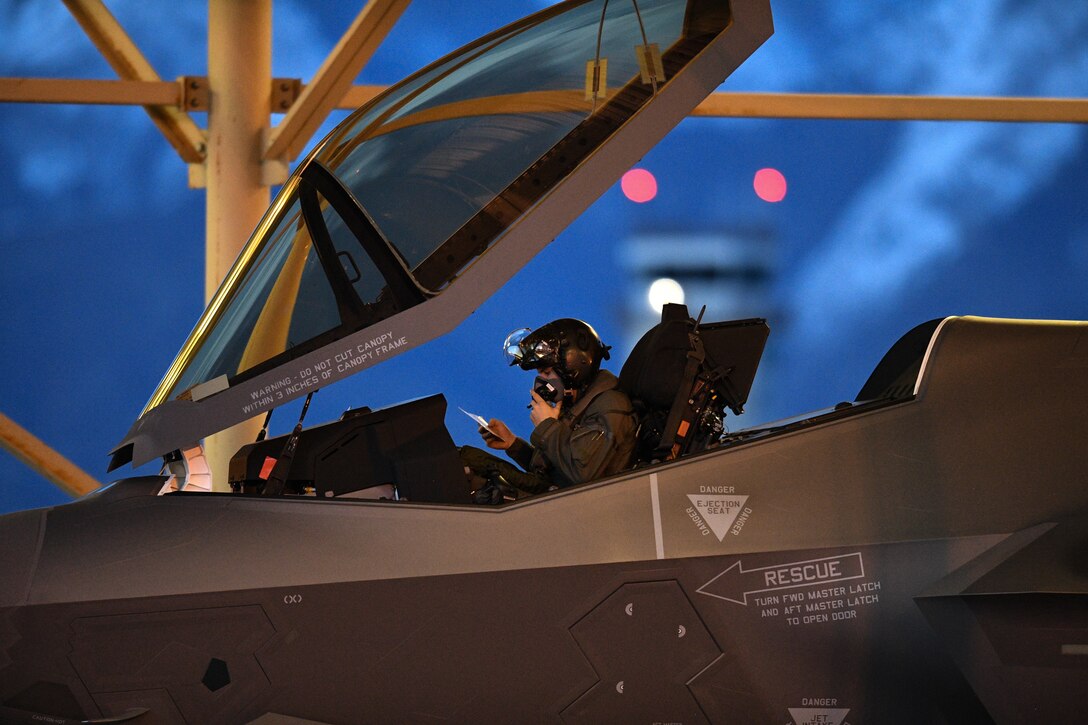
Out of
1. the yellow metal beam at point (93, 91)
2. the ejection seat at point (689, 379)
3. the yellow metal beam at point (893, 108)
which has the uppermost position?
the yellow metal beam at point (93, 91)

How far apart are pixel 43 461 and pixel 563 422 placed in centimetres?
556

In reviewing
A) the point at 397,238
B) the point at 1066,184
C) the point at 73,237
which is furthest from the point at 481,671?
the point at 1066,184

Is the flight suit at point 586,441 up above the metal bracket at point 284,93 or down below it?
below

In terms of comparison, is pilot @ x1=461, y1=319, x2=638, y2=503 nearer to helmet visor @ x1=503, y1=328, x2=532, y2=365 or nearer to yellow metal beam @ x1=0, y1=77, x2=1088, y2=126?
helmet visor @ x1=503, y1=328, x2=532, y2=365

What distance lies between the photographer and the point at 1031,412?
3105 millimetres

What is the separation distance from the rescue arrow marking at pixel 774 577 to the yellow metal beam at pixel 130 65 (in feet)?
20.3

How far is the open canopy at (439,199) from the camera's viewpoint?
309 centimetres

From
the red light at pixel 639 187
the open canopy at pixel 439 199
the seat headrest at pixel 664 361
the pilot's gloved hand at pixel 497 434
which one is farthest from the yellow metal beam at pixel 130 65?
the red light at pixel 639 187

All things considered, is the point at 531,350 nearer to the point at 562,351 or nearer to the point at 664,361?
the point at 562,351

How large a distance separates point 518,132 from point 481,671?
1.59m

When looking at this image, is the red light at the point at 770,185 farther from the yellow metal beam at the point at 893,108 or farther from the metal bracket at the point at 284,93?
the metal bracket at the point at 284,93

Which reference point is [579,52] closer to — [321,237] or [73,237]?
[321,237]

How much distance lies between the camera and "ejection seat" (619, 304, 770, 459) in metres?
3.74

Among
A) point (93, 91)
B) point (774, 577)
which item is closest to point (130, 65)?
point (93, 91)
